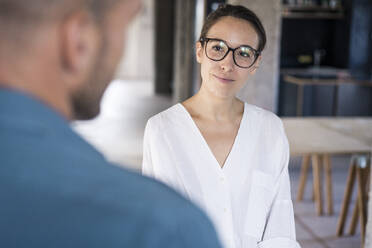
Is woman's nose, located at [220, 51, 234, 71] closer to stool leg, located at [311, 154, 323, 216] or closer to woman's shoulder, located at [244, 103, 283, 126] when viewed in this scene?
woman's shoulder, located at [244, 103, 283, 126]

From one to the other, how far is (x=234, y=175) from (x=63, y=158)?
1.14 metres

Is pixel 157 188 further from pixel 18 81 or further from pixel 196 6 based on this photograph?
pixel 196 6

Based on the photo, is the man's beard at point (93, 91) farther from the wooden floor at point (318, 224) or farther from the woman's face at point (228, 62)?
the wooden floor at point (318, 224)

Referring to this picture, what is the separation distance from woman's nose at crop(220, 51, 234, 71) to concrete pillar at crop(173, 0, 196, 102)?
703cm

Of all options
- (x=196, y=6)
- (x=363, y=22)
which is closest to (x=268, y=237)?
(x=196, y=6)

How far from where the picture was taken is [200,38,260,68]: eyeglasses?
5.53ft

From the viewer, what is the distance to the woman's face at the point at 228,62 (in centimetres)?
169

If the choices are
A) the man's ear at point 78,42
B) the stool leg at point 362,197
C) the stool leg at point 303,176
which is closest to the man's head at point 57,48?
the man's ear at point 78,42

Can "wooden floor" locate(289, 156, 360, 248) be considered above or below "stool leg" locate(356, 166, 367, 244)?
below

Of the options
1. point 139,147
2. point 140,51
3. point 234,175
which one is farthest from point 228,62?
point 140,51

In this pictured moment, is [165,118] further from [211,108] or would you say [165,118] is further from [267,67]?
[267,67]

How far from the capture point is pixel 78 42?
56cm

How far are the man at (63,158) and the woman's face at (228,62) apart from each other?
3.62ft

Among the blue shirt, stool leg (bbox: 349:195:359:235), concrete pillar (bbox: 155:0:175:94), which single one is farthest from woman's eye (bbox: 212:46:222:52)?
concrete pillar (bbox: 155:0:175:94)
